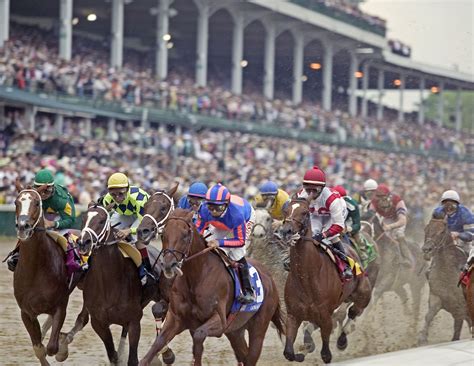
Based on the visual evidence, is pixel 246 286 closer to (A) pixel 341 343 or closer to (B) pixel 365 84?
(A) pixel 341 343

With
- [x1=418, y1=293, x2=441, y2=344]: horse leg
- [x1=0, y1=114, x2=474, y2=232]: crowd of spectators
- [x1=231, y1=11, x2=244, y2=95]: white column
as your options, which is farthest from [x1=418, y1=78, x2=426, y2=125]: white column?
[x1=418, y1=293, x2=441, y2=344]: horse leg

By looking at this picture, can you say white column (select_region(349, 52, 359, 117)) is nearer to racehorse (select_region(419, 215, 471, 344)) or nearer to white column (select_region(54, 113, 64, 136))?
white column (select_region(54, 113, 64, 136))

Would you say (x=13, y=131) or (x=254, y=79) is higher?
(x=254, y=79)

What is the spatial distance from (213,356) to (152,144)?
14.5 meters

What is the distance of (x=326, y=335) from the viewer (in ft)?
30.3

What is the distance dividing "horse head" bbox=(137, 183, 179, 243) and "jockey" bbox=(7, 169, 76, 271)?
1016mm

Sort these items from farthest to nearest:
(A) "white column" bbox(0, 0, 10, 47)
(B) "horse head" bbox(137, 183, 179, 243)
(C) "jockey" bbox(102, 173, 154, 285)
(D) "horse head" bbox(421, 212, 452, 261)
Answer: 1. (A) "white column" bbox(0, 0, 10, 47)
2. (D) "horse head" bbox(421, 212, 452, 261)
3. (C) "jockey" bbox(102, 173, 154, 285)
4. (B) "horse head" bbox(137, 183, 179, 243)

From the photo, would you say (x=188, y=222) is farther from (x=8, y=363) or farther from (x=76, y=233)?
(x=8, y=363)

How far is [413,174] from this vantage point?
3444cm

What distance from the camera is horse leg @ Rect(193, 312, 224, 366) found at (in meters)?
7.26

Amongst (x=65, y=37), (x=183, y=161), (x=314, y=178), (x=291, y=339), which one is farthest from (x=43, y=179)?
(x=65, y=37)

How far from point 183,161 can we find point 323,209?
14.2 meters

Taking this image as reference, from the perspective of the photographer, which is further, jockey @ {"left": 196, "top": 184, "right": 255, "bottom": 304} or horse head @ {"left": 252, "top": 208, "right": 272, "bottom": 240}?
horse head @ {"left": 252, "top": 208, "right": 272, "bottom": 240}

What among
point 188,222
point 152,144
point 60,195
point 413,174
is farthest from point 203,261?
point 413,174
